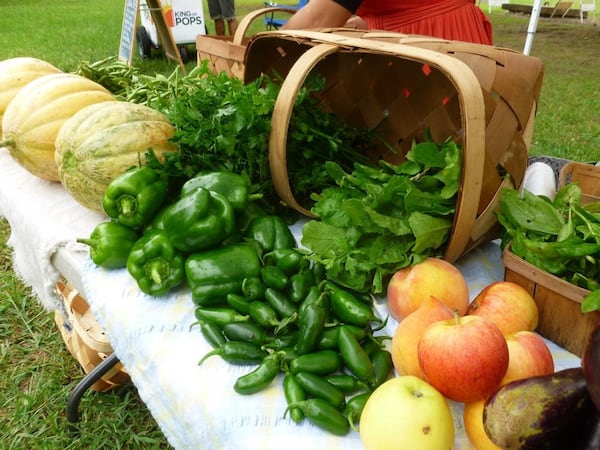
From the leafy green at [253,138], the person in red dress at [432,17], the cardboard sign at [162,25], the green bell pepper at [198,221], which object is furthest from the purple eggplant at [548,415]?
the cardboard sign at [162,25]

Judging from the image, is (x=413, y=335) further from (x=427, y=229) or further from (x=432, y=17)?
(x=432, y=17)

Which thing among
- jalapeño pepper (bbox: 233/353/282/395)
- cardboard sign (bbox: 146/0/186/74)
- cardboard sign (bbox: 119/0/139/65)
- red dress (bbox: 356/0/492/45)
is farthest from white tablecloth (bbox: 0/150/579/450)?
cardboard sign (bbox: 146/0/186/74)

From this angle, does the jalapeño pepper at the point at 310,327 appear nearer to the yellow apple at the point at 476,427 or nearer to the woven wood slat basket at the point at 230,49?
the yellow apple at the point at 476,427

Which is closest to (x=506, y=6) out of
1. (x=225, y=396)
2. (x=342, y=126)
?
(x=342, y=126)

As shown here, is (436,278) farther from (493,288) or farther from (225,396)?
(225,396)

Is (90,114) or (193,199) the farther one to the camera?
(90,114)

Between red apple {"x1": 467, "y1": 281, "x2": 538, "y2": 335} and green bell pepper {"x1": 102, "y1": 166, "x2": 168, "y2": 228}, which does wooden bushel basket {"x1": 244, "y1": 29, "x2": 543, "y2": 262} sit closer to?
red apple {"x1": 467, "y1": 281, "x2": 538, "y2": 335}

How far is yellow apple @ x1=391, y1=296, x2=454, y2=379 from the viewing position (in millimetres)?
876

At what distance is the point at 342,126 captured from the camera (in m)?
1.55

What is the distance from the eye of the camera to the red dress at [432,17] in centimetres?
198

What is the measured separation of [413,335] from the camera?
88cm

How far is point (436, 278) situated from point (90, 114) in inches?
42.1

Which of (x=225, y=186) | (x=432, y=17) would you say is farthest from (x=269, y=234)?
(x=432, y=17)

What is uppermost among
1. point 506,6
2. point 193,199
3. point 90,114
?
point 90,114
